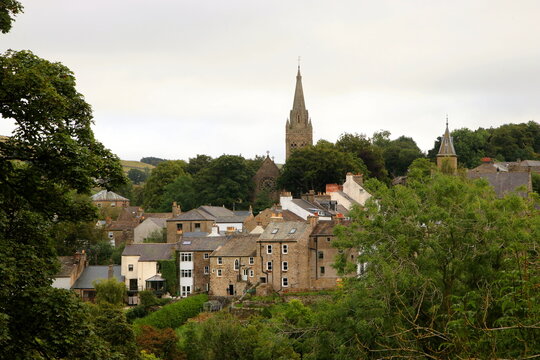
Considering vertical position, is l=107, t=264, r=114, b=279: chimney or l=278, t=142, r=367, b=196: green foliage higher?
l=278, t=142, r=367, b=196: green foliage

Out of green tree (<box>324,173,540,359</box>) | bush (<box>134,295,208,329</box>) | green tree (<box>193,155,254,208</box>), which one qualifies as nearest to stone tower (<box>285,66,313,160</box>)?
green tree (<box>193,155,254,208</box>)

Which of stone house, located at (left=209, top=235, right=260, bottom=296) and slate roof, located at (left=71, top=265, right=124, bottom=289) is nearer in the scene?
stone house, located at (left=209, top=235, right=260, bottom=296)

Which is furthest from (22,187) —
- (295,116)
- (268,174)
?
(295,116)

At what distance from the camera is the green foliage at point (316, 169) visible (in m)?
99.8

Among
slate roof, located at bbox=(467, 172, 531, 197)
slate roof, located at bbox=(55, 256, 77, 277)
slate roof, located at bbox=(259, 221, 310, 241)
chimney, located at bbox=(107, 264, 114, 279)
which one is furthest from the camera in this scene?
slate roof, located at bbox=(467, 172, 531, 197)

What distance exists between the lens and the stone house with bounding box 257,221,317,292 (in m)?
65.6

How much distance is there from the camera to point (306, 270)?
6619 centimetres

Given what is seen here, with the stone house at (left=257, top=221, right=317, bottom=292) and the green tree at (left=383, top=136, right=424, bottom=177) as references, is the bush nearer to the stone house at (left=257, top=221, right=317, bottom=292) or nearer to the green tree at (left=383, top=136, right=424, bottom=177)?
the stone house at (left=257, top=221, right=317, bottom=292)

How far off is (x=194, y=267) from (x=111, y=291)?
26.6 ft

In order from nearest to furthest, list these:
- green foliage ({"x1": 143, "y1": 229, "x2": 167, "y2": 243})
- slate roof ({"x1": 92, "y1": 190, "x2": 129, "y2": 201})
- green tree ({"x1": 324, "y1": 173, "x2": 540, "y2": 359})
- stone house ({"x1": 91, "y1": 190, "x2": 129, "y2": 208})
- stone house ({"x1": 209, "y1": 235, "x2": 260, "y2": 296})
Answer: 1. green tree ({"x1": 324, "y1": 173, "x2": 540, "y2": 359})
2. stone house ({"x1": 209, "y1": 235, "x2": 260, "y2": 296})
3. green foliage ({"x1": 143, "y1": 229, "x2": 167, "y2": 243})
4. stone house ({"x1": 91, "y1": 190, "x2": 129, "y2": 208})
5. slate roof ({"x1": 92, "y1": 190, "x2": 129, "y2": 201})

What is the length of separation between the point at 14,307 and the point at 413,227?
24.4m

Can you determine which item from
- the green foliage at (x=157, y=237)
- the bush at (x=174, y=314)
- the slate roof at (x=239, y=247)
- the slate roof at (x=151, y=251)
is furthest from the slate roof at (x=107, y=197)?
the bush at (x=174, y=314)

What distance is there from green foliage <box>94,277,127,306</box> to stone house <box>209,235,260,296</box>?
690cm

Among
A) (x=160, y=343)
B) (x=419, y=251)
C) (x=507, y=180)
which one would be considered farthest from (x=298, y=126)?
(x=419, y=251)
